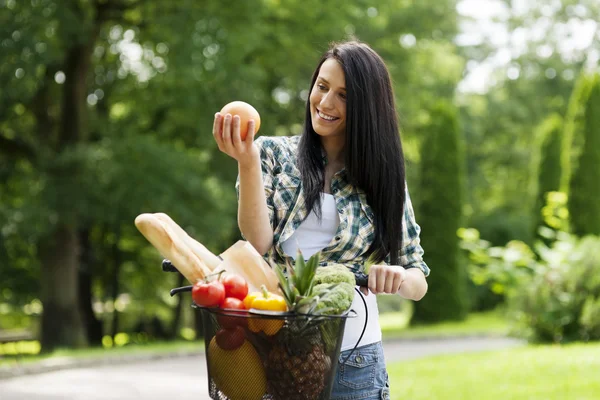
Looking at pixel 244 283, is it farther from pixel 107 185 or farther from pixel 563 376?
pixel 107 185

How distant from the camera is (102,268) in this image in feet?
80.4

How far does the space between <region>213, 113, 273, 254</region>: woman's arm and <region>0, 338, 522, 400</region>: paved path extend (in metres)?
7.47

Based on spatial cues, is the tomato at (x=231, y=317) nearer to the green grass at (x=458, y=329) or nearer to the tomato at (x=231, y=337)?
the tomato at (x=231, y=337)

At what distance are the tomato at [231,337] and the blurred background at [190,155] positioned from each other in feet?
33.0

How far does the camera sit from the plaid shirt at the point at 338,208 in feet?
8.27

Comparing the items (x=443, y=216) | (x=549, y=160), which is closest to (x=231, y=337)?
(x=443, y=216)

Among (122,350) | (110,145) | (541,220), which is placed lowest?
(122,350)

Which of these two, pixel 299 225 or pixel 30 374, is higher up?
pixel 299 225

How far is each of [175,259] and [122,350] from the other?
13.1 meters

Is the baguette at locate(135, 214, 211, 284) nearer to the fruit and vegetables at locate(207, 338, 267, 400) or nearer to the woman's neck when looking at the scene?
the fruit and vegetables at locate(207, 338, 267, 400)

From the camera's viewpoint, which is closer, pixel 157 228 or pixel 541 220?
pixel 157 228

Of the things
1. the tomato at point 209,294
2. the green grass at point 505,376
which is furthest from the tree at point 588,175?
the tomato at point 209,294

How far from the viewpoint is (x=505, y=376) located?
347 inches

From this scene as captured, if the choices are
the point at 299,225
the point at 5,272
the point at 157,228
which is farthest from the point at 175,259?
the point at 5,272
